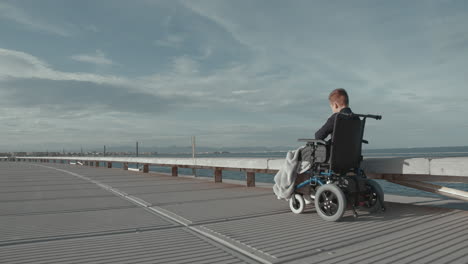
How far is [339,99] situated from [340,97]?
26mm

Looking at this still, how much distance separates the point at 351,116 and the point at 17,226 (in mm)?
3701

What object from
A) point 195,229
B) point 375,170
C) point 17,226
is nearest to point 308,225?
point 195,229

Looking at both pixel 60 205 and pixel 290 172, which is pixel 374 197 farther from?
pixel 60 205

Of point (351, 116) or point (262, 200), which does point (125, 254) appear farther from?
point (262, 200)

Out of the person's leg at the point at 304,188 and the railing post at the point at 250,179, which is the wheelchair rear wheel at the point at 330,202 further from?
the railing post at the point at 250,179

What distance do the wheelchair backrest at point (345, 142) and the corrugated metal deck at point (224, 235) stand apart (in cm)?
60

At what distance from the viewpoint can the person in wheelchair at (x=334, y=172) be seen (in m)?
3.43

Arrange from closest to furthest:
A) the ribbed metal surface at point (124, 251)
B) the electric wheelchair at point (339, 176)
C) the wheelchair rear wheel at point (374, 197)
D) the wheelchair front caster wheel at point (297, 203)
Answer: the ribbed metal surface at point (124, 251) → the electric wheelchair at point (339, 176) → the wheelchair rear wheel at point (374, 197) → the wheelchair front caster wheel at point (297, 203)

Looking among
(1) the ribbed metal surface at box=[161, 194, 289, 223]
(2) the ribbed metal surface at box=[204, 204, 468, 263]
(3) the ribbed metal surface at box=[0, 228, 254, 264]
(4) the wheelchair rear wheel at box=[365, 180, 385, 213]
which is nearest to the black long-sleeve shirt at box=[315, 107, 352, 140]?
(4) the wheelchair rear wheel at box=[365, 180, 385, 213]

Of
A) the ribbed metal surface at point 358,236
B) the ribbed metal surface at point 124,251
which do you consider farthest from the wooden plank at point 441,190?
the ribbed metal surface at point 124,251

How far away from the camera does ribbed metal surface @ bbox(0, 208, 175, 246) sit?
3039 mm

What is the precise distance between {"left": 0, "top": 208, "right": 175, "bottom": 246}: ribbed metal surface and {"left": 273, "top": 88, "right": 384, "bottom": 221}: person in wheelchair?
1.57 m

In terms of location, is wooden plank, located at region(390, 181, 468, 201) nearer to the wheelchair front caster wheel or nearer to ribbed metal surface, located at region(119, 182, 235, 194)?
the wheelchair front caster wheel

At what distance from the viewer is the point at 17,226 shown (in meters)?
3.39
